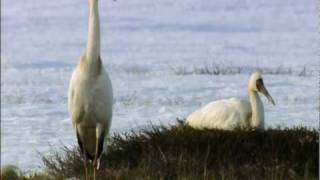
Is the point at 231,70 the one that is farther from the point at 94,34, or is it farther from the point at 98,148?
the point at 94,34

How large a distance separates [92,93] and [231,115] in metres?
2.23

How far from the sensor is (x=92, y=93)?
9.18 meters

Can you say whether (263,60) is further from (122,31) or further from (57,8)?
(57,8)

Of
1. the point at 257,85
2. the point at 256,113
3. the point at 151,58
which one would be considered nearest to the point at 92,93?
the point at 256,113

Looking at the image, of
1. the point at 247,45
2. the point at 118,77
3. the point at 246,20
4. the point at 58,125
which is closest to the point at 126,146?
the point at 58,125

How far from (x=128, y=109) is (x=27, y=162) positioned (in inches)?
158

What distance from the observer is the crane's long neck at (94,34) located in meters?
9.06

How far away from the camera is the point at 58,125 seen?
44.3ft

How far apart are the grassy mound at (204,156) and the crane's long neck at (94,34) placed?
1174 millimetres

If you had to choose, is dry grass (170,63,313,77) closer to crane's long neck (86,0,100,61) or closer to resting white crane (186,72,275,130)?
resting white crane (186,72,275,130)

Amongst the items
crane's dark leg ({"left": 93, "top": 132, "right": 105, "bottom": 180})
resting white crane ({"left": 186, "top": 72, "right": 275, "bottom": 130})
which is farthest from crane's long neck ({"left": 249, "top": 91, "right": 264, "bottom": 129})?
crane's dark leg ({"left": 93, "top": 132, "right": 105, "bottom": 180})

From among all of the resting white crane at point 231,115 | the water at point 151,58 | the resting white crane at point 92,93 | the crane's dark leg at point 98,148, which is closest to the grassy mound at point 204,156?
the crane's dark leg at point 98,148

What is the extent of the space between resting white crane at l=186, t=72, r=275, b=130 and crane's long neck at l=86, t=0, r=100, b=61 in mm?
1953

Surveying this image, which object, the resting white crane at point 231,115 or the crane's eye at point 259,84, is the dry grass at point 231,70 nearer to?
the crane's eye at point 259,84
